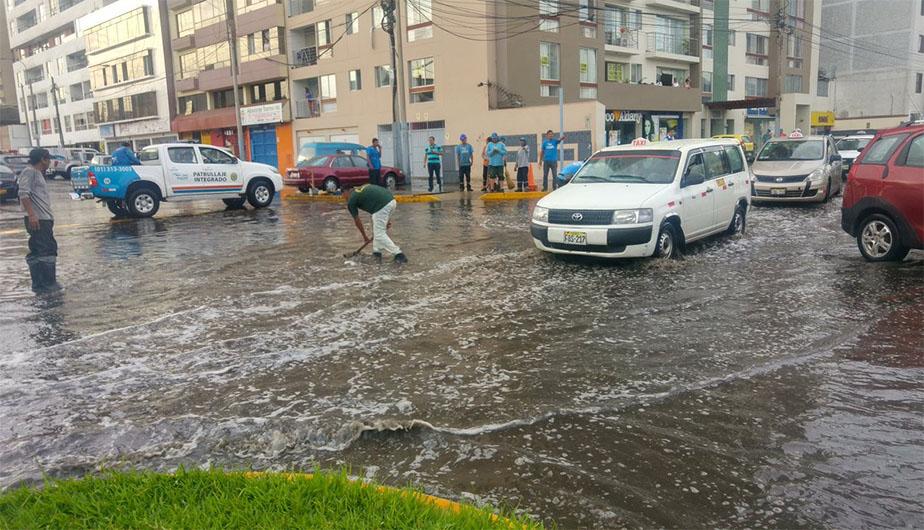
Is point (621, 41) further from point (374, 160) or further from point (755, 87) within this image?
point (374, 160)

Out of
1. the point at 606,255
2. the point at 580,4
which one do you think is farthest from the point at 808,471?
the point at 580,4

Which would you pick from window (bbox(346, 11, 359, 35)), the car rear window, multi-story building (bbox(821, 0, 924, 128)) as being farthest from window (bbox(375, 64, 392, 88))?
multi-story building (bbox(821, 0, 924, 128))

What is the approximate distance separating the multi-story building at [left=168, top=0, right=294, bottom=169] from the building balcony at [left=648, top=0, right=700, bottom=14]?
21757 millimetres

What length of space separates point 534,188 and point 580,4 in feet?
51.3

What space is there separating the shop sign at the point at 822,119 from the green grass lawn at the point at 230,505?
2163 inches

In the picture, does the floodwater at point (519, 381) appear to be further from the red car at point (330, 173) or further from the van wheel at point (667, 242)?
the red car at point (330, 173)

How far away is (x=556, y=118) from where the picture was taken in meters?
26.8

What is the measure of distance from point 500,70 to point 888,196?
22839 mm

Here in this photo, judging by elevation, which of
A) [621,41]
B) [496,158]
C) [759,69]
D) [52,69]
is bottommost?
[496,158]

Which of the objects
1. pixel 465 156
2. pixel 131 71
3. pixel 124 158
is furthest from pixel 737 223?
pixel 131 71

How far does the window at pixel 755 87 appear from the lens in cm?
4792

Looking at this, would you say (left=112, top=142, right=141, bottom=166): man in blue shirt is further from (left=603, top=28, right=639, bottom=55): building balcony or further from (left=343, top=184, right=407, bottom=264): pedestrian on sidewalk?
(left=603, top=28, right=639, bottom=55): building balcony

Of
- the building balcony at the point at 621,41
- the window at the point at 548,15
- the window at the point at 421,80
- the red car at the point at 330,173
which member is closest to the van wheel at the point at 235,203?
the red car at the point at 330,173

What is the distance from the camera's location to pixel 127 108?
55.5 meters
